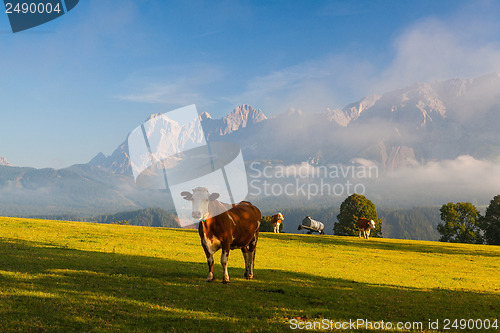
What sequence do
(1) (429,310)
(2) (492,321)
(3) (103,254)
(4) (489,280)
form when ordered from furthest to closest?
(4) (489,280)
(3) (103,254)
(1) (429,310)
(2) (492,321)

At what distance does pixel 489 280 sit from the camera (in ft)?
76.4

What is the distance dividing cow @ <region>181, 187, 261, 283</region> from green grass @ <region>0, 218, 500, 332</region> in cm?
152

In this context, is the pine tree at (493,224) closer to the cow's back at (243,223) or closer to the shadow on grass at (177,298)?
the shadow on grass at (177,298)

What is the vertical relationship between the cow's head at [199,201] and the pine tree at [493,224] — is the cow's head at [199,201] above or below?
above

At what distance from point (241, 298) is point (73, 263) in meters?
9.27

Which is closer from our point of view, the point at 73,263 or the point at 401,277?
the point at 73,263

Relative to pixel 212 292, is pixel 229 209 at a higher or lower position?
higher

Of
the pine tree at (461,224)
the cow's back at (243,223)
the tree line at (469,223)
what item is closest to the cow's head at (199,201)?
the cow's back at (243,223)

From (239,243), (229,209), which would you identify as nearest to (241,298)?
(239,243)

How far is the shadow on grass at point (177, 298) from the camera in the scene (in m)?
9.73

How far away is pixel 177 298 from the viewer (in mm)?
12242

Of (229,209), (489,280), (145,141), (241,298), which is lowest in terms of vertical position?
(489,280)

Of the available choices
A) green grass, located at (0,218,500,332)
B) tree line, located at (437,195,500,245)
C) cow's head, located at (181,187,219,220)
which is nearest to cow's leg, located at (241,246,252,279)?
green grass, located at (0,218,500,332)

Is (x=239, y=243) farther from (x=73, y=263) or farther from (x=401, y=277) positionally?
(x=401, y=277)
